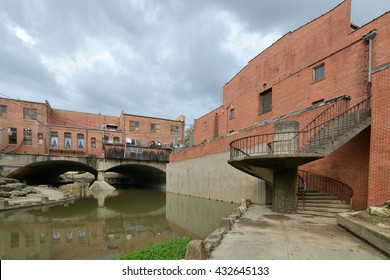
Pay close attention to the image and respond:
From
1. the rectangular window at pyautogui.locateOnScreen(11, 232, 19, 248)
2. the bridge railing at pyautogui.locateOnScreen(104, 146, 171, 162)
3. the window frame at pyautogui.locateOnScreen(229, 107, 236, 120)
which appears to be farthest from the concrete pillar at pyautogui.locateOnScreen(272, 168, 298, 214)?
the bridge railing at pyautogui.locateOnScreen(104, 146, 171, 162)

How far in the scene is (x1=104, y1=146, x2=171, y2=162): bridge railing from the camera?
32281 mm

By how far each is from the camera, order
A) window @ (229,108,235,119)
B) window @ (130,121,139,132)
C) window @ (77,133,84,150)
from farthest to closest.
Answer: window @ (130,121,139,132) → window @ (77,133,84,150) → window @ (229,108,235,119)

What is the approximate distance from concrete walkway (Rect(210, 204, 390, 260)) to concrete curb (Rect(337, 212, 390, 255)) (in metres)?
0.14

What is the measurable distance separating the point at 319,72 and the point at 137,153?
2533cm

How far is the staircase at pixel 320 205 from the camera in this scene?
9645 millimetres

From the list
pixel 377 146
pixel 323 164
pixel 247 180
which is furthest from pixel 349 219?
pixel 247 180

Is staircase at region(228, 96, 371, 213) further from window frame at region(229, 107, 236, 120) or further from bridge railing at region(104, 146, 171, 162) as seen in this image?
bridge railing at region(104, 146, 171, 162)

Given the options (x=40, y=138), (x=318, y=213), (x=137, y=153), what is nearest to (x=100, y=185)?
(x=137, y=153)

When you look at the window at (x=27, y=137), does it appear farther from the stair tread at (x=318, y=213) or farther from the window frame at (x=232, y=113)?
the stair tread at (x=318, y=213)

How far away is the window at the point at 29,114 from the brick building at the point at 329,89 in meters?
24.5

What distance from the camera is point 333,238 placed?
628cm

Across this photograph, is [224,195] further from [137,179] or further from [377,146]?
[137,179]

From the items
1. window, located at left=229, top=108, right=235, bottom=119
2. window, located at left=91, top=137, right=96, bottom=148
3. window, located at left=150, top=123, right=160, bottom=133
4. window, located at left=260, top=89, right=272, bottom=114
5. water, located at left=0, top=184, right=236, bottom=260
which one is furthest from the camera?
window, located at left=150, top=123, right=160, bottom=133

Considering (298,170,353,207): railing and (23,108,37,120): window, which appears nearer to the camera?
(298,170,353,207): railing
